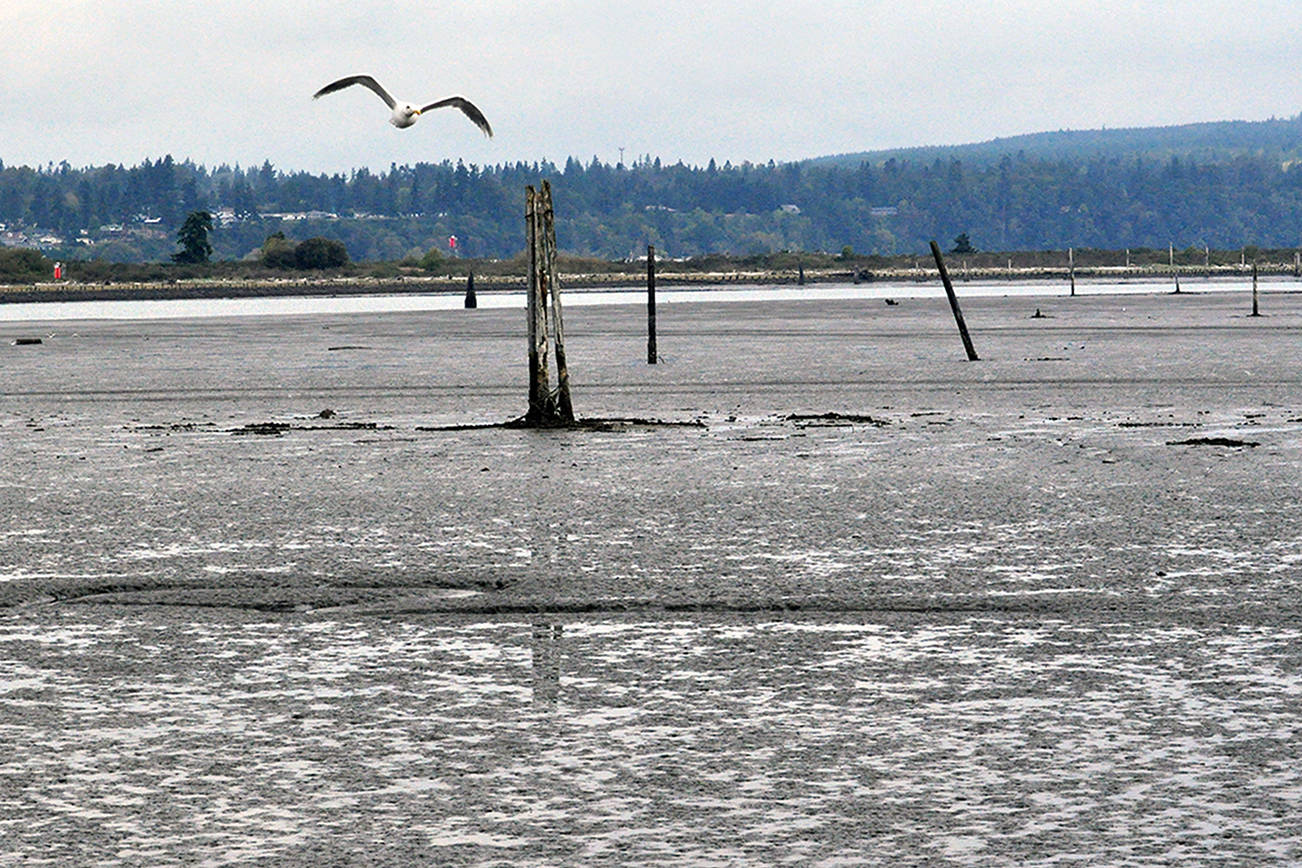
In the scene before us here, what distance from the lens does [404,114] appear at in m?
45.7

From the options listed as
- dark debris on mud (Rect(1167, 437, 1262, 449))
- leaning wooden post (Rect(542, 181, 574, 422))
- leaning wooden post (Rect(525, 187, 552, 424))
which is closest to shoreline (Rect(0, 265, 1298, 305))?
leaning wooden post (Rect(542, 181, 574, 422))

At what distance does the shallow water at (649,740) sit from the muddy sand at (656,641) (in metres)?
0.02

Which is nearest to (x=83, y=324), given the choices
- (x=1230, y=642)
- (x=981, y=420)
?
(x=981, y=420)

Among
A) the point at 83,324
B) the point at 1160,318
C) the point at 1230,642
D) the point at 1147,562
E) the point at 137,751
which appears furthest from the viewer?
the point at 83,324

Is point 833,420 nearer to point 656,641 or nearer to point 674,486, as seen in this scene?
point 674,486

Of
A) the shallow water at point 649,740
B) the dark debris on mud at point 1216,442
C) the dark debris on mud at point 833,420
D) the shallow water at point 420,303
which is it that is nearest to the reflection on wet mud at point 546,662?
the shallow water at point 649,740

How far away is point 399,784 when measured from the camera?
21.1 ft

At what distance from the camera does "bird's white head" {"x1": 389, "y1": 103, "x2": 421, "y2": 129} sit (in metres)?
45.4

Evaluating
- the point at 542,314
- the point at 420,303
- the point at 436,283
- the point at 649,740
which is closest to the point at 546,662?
the point at 649,740

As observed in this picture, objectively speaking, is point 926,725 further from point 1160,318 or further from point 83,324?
point 83,324

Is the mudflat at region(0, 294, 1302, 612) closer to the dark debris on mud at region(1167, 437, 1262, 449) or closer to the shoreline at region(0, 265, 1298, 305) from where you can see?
the dark debris on mud at region(1167, 437, 1262, 449)

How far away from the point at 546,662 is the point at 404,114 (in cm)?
3835

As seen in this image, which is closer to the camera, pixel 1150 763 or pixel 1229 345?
pixel 1150 763

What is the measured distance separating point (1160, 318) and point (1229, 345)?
60.4 ft
